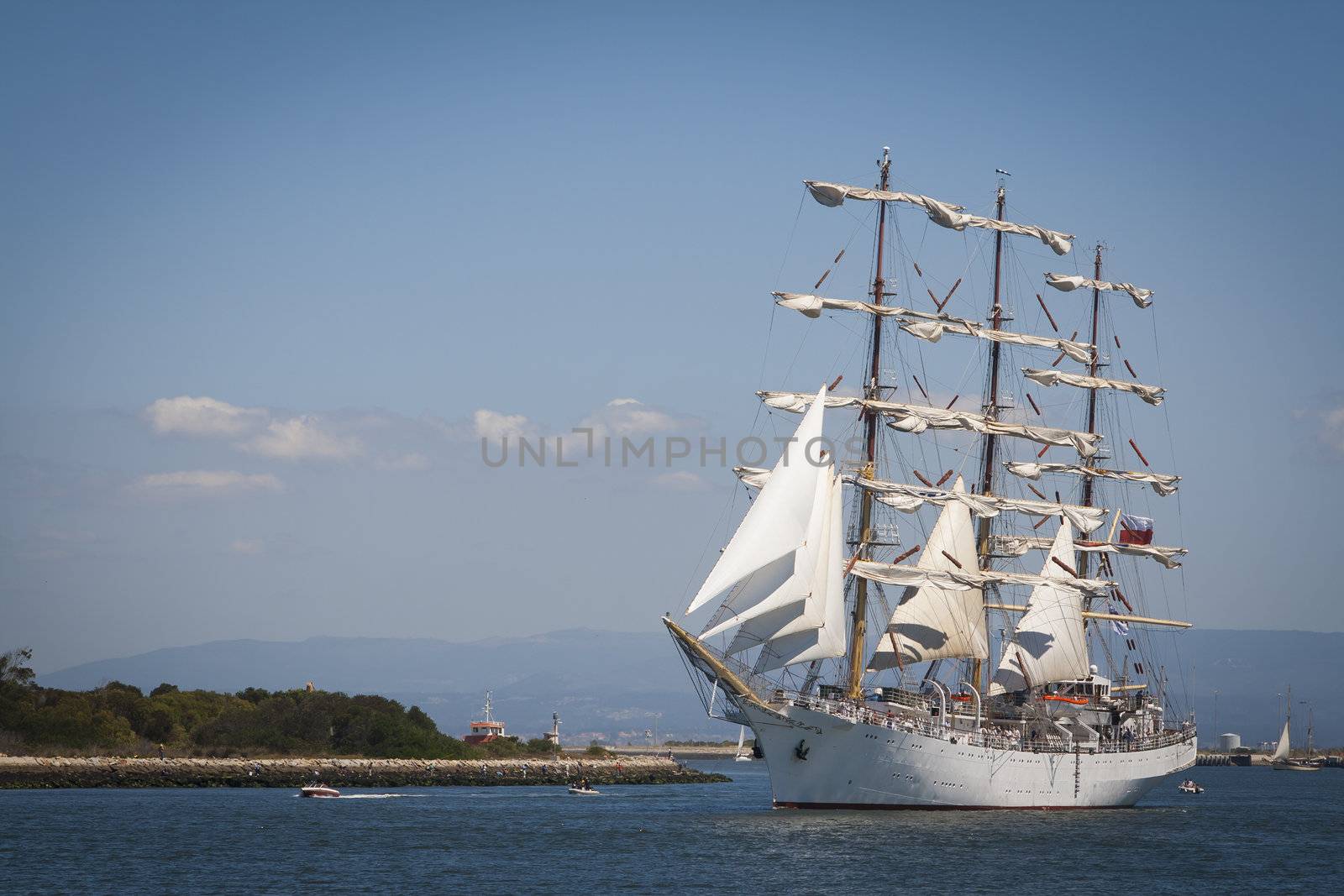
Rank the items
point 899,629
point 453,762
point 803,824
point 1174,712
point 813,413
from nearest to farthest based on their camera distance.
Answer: point 803,824 < point 813,413 < point 899,629 < point 1174,712 < point 453,762

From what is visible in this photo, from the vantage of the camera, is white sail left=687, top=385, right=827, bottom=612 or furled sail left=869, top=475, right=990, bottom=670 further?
furled sail left=869, top=475, right=990, bottom=670

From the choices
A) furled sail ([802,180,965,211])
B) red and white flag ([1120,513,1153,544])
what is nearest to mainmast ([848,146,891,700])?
furled sail ([802,180,965,211])

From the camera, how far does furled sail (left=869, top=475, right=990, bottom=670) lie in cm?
7625

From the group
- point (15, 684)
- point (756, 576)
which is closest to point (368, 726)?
point (15, 684)

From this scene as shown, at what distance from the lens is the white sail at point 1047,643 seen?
264ft

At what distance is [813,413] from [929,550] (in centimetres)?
1611

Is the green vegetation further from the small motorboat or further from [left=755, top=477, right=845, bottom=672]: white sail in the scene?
[left=755, top=477, right=845, bottom=672]: white sail

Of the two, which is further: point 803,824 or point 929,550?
Result: point 929,550

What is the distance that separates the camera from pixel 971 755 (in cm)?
6919

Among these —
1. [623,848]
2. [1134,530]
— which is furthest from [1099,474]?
[623,848]

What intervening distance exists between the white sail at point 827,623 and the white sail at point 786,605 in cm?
57

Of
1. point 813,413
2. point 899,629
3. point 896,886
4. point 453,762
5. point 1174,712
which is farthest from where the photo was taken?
point 453,762

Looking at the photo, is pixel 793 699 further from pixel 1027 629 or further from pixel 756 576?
pixel 1027 629

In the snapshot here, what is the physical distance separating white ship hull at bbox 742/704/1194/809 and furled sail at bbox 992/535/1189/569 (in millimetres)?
16015
